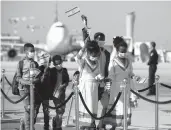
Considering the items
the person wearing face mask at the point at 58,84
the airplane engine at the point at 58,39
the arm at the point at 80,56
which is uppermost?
the airplane engine at the point at 58,39

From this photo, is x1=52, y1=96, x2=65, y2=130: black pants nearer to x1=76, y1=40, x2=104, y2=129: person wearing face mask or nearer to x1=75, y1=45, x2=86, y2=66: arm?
x1=76, y1=40, x2=104, y2=129: person wearing face mask

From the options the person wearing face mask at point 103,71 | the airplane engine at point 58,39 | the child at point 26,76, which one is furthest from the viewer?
the airplane engine at point 58,39

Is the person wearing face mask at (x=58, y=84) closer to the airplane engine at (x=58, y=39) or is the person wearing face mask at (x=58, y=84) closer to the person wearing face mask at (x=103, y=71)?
the person wearing face mask at (x=103, y=71)

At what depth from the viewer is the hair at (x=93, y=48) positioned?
7477mm

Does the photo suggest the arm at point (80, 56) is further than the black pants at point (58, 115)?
No

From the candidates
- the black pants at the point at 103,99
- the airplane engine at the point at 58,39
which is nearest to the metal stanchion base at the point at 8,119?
the black pants at the point at 103,99

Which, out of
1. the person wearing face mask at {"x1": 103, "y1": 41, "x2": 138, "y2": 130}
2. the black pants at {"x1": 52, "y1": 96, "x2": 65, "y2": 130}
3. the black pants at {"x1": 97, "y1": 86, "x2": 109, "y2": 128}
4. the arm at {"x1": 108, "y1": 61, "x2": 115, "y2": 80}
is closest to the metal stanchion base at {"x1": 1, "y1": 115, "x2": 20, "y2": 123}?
the black pants at {"x1": 52, "y1": 96, "x2": 65, "y2": 130}

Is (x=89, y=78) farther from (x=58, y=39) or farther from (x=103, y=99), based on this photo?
(x=58, y=39)

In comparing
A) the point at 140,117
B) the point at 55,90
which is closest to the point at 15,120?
the point at 55,90

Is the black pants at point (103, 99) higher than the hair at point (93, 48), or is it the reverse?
the hair at point (93, 48)

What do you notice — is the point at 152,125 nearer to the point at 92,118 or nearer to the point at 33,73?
the point at 92,118

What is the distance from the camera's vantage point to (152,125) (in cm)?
926

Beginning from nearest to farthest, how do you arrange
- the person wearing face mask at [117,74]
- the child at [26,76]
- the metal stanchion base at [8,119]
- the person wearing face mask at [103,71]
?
the child at [26,76]
the person wearing face mask at [117,74]
the person wearing face mask at [103,71]
the metal stanchion base at [8,119]

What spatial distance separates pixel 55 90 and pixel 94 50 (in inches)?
44.5
